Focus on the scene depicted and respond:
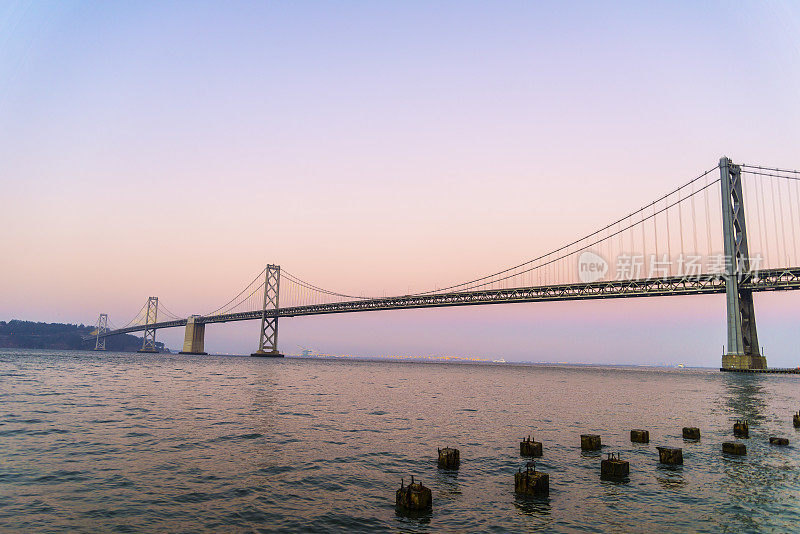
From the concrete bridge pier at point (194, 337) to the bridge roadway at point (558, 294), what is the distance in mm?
3206

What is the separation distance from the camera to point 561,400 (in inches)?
1303

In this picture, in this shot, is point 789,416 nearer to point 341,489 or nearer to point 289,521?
point 341,489

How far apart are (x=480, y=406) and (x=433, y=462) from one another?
15.0 metres

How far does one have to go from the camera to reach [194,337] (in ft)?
418

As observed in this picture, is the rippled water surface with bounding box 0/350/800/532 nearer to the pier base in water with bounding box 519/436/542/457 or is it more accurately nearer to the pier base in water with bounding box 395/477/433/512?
the pier base in water with bounding box 395/477/433/512

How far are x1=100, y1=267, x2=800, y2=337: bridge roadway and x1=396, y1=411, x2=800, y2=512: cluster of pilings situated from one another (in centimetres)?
5825

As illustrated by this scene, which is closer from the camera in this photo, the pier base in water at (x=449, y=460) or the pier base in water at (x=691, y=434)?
the pier base in water at (x=449, y=460)

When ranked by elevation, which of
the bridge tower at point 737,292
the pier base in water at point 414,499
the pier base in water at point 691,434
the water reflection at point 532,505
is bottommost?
the water reflection at point 532,505

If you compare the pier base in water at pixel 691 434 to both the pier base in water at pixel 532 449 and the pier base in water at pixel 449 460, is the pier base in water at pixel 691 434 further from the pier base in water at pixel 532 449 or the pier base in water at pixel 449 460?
the pier base in water at pixel 449 460

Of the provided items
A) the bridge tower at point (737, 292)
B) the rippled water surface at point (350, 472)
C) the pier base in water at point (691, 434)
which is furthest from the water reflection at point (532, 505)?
the bridge tower at point (737, 292)

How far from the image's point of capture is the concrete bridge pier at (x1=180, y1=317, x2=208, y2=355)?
125250 millimetres

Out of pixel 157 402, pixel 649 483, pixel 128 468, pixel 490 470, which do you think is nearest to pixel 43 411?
pixel 157 402

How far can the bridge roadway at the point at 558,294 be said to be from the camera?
213 ft

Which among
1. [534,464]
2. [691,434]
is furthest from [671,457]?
[691,434]
